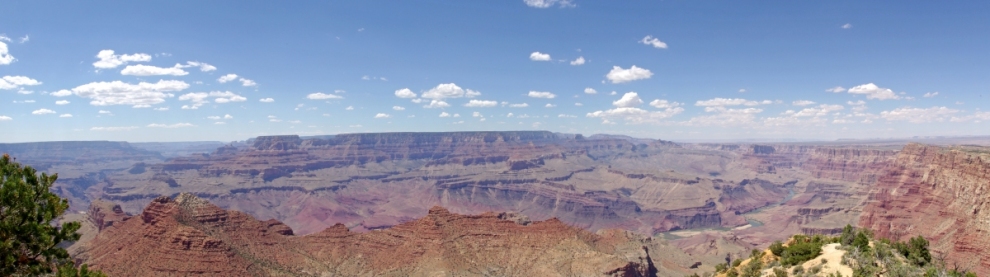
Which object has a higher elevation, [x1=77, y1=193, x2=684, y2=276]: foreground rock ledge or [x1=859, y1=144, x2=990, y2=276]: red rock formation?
[x1=859, y1=144, x2=990, y2=276]: red rock formation

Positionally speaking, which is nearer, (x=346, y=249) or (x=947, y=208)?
(x=947, y=208)

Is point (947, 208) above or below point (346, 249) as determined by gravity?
above

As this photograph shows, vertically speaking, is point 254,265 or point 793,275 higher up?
point 793,275

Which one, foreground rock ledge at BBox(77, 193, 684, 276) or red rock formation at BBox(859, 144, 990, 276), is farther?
foreground rock ledge at BBox(77, 193, 684, 276)

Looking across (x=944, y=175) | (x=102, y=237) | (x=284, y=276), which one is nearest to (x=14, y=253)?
(x=284, y=276)

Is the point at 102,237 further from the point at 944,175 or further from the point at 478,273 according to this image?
the point at 944,175
